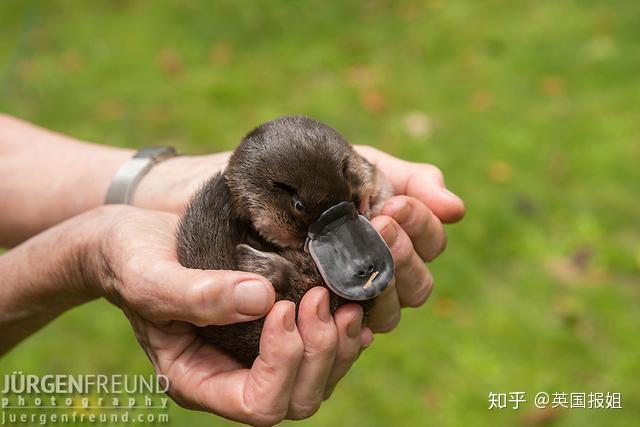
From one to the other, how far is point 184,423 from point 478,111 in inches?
138

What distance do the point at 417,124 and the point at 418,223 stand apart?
139 inches

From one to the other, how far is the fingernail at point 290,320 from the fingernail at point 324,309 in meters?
0.08

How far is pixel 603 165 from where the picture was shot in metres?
5.38

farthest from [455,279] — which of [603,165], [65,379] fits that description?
[65,379]

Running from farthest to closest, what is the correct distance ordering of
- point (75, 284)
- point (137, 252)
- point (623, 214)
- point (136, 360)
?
1. point (623, 214)
2. point (136, 360)
3. point (75, 284)
4. point (137, 252)

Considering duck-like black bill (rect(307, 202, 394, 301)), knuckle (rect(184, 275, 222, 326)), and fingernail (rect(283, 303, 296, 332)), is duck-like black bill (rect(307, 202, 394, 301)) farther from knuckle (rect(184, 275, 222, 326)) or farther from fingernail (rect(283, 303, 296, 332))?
knuckle (rect(184, 275, 222, 326))

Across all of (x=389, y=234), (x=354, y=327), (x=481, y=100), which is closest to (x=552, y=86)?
(x=481, y=100)

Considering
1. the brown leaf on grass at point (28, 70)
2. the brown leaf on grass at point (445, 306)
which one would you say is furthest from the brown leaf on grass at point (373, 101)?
the brown leaf on grass at point (28, 70)

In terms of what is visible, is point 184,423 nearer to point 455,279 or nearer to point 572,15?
point 455,279

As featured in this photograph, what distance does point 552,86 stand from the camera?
619cm

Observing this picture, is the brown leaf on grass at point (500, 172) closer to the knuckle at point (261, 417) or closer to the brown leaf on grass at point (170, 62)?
the brown leaf on grass at point (170, 62)

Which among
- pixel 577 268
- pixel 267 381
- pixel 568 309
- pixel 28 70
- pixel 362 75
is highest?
pixel 28 70

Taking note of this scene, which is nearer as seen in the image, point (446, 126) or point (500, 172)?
point (500, 172)

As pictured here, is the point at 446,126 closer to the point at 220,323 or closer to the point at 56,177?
the point at 56,177
